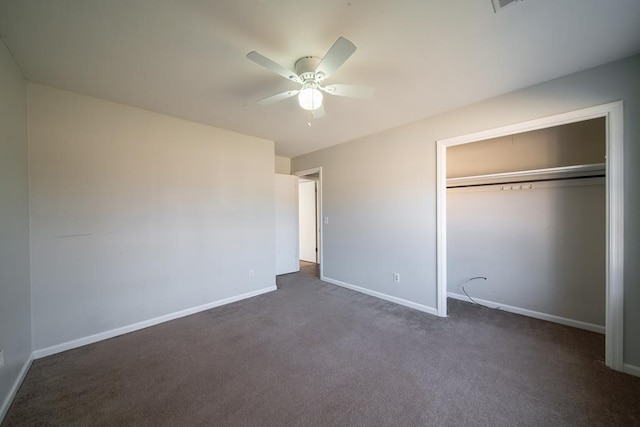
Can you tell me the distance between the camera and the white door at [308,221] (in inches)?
240

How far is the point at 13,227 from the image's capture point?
1.77m

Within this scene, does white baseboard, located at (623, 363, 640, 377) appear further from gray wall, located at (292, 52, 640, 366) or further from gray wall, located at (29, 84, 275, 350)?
gray wall, located at (29, 84, 275, 350)

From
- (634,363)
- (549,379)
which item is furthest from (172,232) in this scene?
(634,363)

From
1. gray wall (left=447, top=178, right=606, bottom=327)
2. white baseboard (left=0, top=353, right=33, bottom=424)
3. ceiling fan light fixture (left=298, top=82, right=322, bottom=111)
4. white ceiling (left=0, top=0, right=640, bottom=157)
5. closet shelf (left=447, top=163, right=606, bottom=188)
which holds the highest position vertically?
white ceiling (left=0, top=0, right=640, bottom=157)

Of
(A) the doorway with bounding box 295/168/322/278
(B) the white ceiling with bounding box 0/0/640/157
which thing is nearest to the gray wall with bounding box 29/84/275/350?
(B) the white ceiling with bounding box 0/0/640/157

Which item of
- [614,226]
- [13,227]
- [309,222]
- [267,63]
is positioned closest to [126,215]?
[13,227]

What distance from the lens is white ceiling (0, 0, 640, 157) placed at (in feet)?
4.53

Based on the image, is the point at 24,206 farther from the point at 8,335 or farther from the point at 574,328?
the point at 574,328

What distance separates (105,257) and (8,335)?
913 millimetres

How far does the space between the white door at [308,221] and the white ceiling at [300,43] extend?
3.75 m

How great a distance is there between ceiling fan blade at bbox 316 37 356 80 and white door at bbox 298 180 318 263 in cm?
→ 446

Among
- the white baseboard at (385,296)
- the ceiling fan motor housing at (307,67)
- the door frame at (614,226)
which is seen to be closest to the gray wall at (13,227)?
the ceiling fan motor housing at (307,67)

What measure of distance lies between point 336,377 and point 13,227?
9.08ft

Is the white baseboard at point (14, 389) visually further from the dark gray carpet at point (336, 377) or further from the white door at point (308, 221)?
the white door at point (308, 221)
